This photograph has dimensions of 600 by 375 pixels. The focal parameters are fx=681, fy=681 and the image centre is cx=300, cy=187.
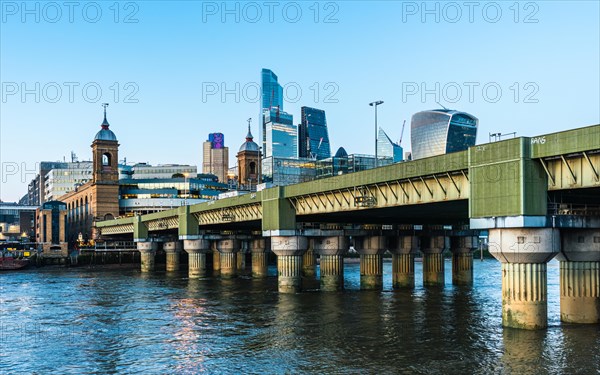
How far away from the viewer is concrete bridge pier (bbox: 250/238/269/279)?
113562 mm

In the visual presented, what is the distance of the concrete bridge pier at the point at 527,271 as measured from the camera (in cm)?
4269

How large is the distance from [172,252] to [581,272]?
10045 centimetres

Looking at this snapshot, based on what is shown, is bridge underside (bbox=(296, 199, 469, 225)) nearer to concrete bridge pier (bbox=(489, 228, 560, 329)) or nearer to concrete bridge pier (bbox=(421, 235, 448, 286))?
concrete bridge pier (bbox=(421, 235, 448, 286))

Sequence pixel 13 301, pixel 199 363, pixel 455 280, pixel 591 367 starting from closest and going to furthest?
pixel 591 367
pixel 199 363
pixel 13 301
pixel 455 280

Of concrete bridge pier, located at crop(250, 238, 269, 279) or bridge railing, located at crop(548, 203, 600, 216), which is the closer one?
bridge railing, located at crop(548, 203, 600, 216)

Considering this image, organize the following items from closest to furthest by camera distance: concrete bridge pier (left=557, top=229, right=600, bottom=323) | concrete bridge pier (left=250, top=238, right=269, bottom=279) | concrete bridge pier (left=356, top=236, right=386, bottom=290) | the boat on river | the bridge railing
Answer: the bridge railing
concrete bridge pier (left=557, top=229, right=600, bottom=323)
concrete bridge pier (left=356, top=236, right=386, bottom=290)
concrete bridge pier (left=250, top=238, right=269, bottom=279)
the boat on river

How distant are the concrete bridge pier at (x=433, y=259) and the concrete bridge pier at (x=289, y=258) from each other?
Answer: 19293 millimetres

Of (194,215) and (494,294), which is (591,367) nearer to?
(494,294)

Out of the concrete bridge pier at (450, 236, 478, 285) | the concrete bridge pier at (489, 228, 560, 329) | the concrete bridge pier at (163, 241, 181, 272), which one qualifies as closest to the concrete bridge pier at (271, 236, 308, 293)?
the concrete bridge pier at (450, 236, 478, 285)

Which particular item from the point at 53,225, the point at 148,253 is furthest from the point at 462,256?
the point at 53,225

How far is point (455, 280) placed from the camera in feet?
297

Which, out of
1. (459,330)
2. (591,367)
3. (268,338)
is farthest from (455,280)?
(591,367)

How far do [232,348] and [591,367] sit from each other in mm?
20602

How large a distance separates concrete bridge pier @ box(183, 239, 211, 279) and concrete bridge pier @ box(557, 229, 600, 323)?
70.5 meters
